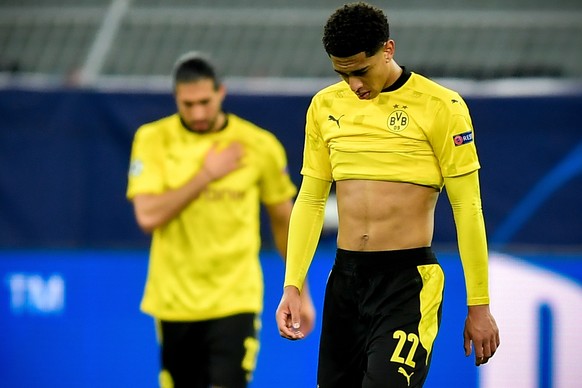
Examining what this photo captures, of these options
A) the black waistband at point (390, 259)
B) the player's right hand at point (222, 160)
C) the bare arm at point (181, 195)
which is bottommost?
the black waistband at point (390, 259)

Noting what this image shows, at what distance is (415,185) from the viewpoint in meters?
4.38

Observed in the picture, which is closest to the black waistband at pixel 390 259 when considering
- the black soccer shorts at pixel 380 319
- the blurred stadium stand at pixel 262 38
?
the black soccer shorts at pixel 380 319

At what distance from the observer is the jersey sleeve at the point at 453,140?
4242 mm

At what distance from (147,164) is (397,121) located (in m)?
2.05

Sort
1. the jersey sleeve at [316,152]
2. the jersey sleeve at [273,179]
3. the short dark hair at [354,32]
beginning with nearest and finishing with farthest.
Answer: the short dark hair at [354,32] < the jersey sleeve at [316,152] < the jersey sleeve at [273,179]

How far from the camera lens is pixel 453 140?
425 cm

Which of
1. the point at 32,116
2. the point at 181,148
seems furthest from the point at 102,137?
the point at 181,148

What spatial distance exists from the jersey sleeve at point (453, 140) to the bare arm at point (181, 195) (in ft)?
6.06

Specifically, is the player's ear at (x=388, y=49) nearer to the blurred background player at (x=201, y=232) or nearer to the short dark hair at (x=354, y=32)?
the short dark hair at (x=354, y=32)

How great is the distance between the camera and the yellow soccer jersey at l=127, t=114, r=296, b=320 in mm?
5871

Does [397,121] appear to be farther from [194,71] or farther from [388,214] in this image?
[194,71]

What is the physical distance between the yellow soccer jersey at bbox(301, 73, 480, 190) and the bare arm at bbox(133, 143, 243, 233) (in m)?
1.48

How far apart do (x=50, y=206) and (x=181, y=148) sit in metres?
3.27

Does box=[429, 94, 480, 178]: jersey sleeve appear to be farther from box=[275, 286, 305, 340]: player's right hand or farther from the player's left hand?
box=[275, 286, 305, 340]: player's right hand
